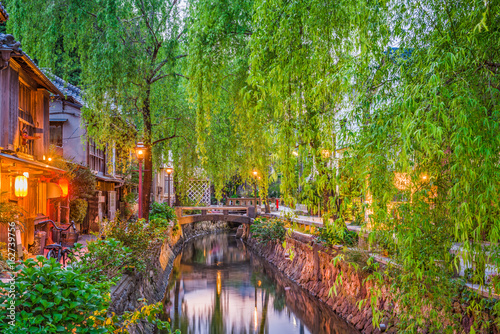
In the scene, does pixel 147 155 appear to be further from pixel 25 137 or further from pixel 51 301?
pixel 51 301

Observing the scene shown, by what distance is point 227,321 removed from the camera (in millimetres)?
12875

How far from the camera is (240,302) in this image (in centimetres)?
1513

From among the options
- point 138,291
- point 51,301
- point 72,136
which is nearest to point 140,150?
point 138,291

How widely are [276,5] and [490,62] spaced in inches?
92.2

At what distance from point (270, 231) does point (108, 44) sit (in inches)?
548

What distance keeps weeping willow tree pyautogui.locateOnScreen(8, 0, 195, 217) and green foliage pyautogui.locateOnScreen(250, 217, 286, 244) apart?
1008 centimetres

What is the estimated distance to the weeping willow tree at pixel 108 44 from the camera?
10.0 metres

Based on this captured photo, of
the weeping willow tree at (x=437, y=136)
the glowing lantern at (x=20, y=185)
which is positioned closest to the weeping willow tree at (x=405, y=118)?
the weeping willow tree at (x=437, y=136)

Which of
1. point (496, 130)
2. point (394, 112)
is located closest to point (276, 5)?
A: point (394, 112)

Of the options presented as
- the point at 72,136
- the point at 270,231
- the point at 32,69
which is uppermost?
the point at 32,69

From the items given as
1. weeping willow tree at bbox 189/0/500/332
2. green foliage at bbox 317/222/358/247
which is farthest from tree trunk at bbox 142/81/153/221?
weeping willow tree at bbox 189/0/500/332

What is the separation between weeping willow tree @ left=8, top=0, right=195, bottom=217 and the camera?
10031mm

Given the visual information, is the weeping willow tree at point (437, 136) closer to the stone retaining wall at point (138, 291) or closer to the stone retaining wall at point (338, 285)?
the stone retaining wall at point (338, 285)

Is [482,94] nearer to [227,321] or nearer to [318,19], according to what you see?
[318,19]
